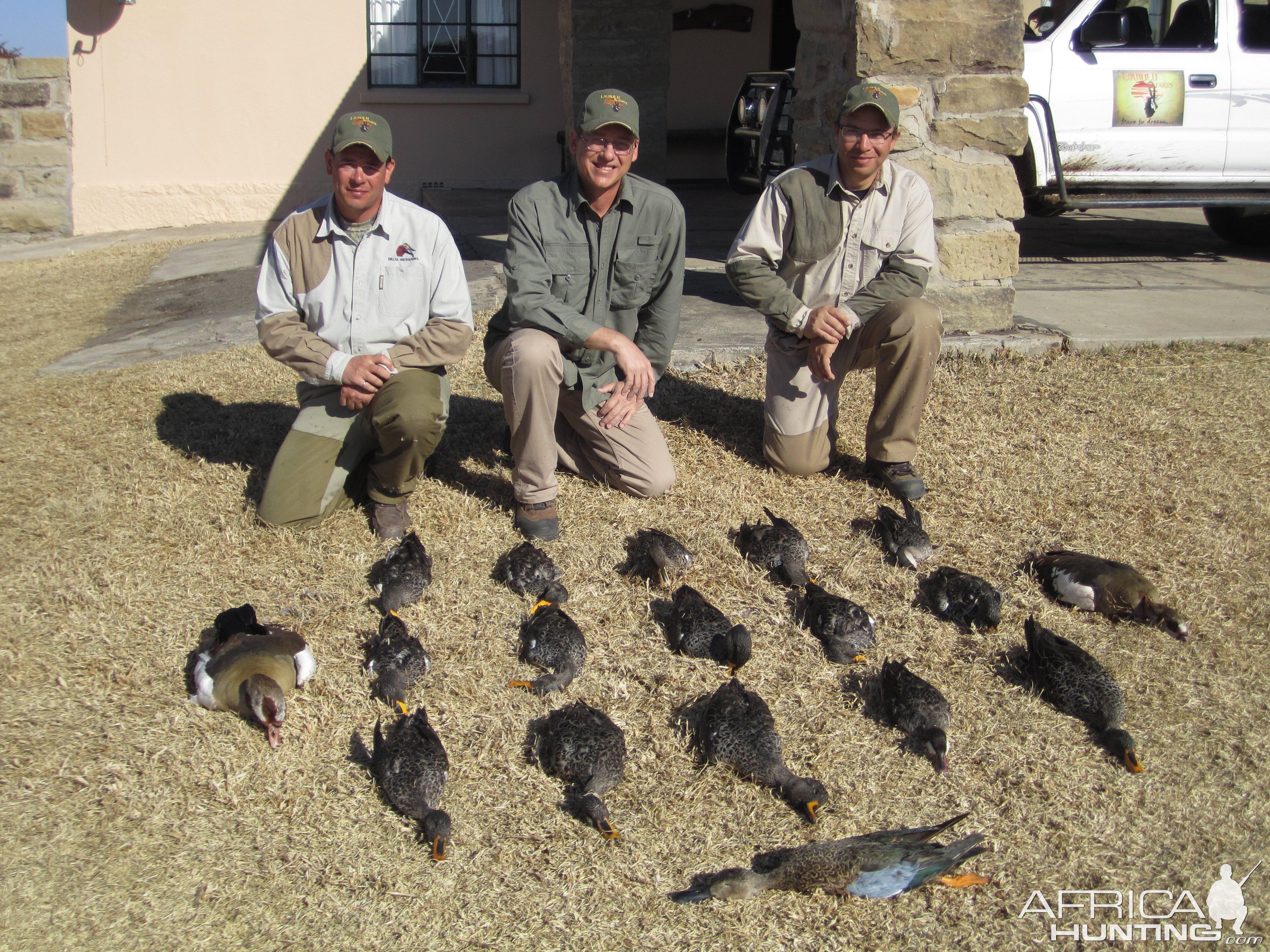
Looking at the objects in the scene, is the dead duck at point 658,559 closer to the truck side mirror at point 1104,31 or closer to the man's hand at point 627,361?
the man's hand at point 627,361

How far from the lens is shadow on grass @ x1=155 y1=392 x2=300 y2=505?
5.14 meters

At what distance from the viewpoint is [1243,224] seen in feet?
34.0

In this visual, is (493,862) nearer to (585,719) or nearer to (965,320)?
(585,719)

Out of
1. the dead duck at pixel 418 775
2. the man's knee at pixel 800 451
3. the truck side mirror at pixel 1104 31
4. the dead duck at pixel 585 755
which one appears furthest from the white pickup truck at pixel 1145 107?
the dead duck at pixel 418 775

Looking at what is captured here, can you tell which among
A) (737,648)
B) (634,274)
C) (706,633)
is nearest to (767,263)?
(634,274)

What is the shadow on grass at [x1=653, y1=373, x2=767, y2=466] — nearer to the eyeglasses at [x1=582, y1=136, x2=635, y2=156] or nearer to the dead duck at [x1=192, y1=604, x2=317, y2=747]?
the eyeglasses at [x1=582, y1=136, x2=635, y2=156]

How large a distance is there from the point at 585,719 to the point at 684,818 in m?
0.45

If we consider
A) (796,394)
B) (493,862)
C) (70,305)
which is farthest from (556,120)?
(493,862)

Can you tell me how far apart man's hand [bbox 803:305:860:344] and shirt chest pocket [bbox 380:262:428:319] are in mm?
1795

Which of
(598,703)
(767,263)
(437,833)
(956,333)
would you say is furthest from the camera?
(956,333)

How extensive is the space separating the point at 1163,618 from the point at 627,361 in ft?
7.56

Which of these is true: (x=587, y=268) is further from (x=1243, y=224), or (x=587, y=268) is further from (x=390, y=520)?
(x=1243, y=224)

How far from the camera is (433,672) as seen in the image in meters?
3.56

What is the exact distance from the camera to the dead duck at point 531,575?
158 inches
